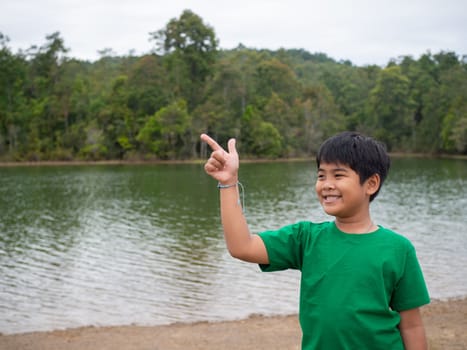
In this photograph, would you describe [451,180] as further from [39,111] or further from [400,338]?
[39,111]

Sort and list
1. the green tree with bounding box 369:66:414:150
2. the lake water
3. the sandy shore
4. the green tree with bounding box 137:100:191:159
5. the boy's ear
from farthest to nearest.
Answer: the green tree with bounding box 369:66:414:150 < the green tree with bounding box 137:100:191:159 < the lake water < the sandy shore < the boy's ear

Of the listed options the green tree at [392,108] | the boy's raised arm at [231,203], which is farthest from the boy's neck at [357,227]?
the green tree at [392,108]

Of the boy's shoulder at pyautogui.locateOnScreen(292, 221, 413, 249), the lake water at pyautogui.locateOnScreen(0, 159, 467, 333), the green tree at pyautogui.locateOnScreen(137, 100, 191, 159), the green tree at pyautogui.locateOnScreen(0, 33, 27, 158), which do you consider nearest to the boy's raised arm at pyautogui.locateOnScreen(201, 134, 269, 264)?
the boy's shoulder at pyautogui.locateOnScreen(292, 221, 413, 249)

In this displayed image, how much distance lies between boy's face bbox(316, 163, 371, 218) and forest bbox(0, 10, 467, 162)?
49.4m

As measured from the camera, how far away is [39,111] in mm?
54875

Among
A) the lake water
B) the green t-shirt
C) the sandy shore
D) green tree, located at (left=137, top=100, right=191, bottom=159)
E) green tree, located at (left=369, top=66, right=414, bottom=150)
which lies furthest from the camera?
green tree, located at (left=369, top=66, right=414, bottom=150)

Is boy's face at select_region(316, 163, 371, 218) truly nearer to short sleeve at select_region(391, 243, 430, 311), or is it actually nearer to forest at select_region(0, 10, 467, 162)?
short sleeve at select_region(391, 243, 430, 311)

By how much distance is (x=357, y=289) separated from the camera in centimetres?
150

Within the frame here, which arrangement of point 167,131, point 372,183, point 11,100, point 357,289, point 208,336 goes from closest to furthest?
point 357,289 < point 372,183 < point 208,336 < point 167,131 < point 11,100

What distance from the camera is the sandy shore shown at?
5.84 metres

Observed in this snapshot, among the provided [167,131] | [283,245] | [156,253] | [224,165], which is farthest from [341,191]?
[167,131]

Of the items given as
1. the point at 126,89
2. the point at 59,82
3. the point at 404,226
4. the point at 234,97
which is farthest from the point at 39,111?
the point at 404,226

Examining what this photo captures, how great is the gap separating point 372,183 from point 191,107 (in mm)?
55610

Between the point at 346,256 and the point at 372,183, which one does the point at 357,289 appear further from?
the point at 372,183
